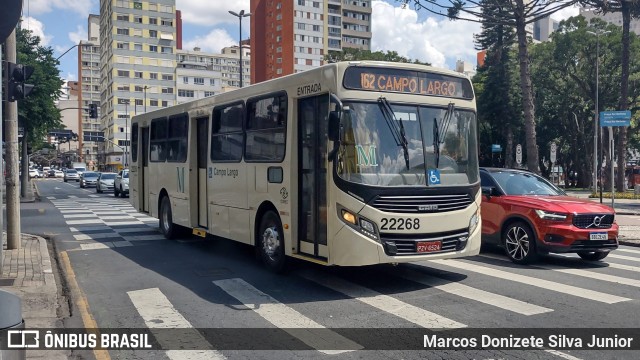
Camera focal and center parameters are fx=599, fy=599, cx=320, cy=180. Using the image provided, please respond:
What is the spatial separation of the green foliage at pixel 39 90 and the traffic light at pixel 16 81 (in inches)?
852

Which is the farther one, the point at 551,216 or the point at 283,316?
the point at 551,216

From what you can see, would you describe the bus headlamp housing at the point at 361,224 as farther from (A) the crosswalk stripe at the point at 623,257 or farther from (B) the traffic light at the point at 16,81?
(B) the traffic light at the point at 16,81

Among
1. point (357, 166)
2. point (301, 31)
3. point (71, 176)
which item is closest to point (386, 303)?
point (357, 166)

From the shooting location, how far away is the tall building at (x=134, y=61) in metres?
103

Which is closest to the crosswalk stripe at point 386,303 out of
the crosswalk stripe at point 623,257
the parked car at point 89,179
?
A: the crosswalk stripe at point 623,257

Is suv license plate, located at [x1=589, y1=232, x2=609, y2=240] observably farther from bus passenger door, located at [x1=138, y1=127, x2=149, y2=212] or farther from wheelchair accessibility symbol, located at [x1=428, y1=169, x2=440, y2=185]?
bus passenger door, located at [x1=138, y1=127, x2=149, y2=212]

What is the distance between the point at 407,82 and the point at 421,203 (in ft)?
5.79

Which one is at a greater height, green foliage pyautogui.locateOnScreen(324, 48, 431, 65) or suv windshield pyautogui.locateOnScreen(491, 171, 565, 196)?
green foliage pyautogui.locateOnScreen(324, 48, 431, 65)

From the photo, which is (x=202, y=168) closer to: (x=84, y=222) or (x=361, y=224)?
A: (x=361, y=224)

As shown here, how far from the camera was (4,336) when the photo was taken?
298cm

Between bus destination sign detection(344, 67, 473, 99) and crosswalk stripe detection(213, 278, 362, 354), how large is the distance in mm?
3056

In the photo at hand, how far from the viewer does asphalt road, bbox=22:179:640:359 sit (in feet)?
20.1

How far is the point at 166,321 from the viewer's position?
22.8 feet

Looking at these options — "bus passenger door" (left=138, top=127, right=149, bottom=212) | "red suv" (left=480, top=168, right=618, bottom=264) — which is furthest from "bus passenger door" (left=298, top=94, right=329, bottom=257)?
"bus passenger door" (left=138, top=127, right=149, bottom=212)
